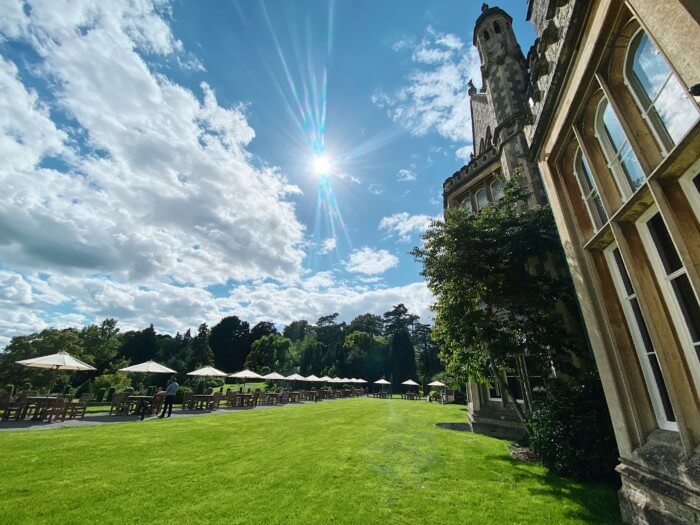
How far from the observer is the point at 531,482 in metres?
6.07

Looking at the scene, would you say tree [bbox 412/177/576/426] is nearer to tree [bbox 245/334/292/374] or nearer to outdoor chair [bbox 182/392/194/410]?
outdoor chair [bbox 182/392/194/410]

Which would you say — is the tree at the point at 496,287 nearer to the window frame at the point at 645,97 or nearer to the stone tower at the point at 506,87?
the stone tower at the point at 506,87

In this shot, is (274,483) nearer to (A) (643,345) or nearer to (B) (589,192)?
(A) (643,345)

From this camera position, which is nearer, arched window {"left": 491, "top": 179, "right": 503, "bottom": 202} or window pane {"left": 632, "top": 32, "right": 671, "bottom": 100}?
window pane {"left": 632, "top": 32, "right": 671, "bottom": 100}

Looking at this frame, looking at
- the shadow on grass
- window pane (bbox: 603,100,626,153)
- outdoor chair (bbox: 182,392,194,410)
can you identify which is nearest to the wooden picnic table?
outdoor chair (bbox: 182,392,194,410)

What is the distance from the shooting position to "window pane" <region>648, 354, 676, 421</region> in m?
4.34

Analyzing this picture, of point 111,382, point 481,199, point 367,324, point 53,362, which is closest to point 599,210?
point 481,199

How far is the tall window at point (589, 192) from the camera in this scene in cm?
593

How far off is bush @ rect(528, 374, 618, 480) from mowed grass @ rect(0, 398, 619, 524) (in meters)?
0.44

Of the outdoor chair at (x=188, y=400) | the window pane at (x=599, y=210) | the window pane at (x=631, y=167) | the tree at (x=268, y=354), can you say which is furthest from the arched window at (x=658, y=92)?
the tree at (x=268, y=354)

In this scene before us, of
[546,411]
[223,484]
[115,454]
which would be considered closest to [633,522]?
[546,411]

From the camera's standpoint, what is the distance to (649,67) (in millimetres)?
4090

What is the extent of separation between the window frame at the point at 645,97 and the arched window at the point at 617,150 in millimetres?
306

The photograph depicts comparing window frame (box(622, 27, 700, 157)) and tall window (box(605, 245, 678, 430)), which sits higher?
window frame (box(622, 27, 700, 157))
